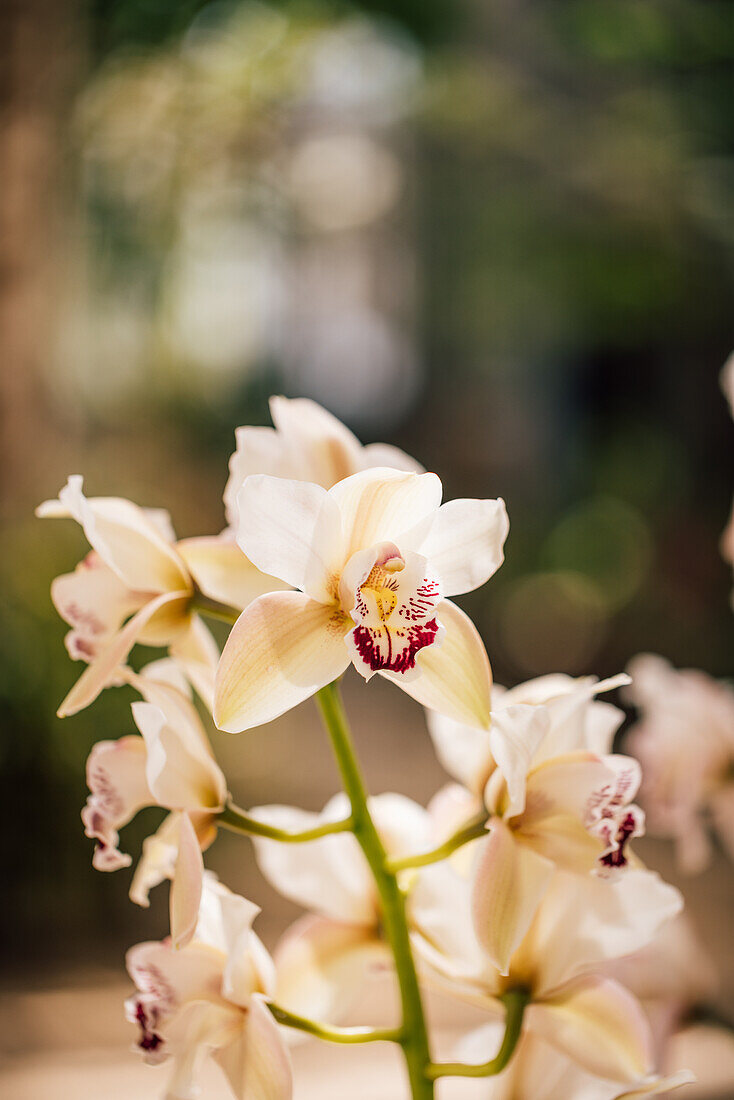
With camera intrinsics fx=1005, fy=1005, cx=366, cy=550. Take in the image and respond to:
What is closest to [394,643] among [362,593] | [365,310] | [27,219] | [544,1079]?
[362,593]

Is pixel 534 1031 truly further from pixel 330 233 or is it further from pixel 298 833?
pixel 330 233

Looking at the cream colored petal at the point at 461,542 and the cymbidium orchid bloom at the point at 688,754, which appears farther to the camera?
the cymbidium orchid bloom at the point at 688,754

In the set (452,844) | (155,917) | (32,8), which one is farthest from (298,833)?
(32,8)

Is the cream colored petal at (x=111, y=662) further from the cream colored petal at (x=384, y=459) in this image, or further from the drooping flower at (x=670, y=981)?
the drooping flower at (x=670, y=981)

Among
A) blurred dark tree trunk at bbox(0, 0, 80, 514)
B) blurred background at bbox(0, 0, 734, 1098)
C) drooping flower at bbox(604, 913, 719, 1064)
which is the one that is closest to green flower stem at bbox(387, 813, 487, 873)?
drooping flower at bbox(604, 913, 719, 1064)

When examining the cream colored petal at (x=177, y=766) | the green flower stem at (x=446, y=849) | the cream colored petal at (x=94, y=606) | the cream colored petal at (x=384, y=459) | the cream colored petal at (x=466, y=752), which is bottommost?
the green flower stem at (x=446, y=849)

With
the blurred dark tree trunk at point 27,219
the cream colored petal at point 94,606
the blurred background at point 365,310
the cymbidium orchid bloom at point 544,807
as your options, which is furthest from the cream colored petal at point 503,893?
the blurred dark tree trunk at point 27,219

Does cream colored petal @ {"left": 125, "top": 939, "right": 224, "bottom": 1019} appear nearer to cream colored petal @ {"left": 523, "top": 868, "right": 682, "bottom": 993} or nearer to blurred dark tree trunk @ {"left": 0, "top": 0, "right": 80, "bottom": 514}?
cream colored petal @ {"left": 523, "top": 868, "right": 682, "bottom": 993}
